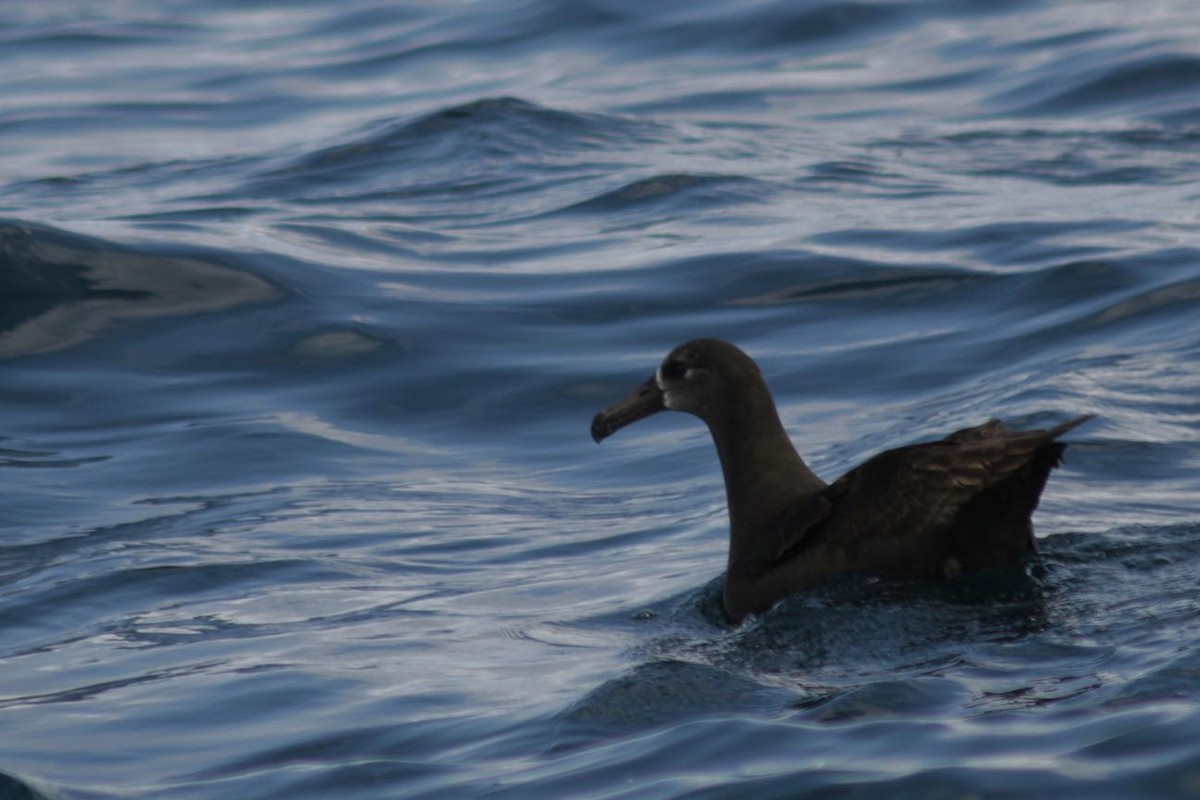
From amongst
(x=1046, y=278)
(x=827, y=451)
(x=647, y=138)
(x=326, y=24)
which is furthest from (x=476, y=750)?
(x=326, y=24)

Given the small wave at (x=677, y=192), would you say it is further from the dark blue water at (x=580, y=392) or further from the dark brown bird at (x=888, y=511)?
the dark brown bird at (x=888, y=511)

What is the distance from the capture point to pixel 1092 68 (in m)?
22.1

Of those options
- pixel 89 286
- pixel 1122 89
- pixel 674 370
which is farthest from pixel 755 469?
pixel 1122 89

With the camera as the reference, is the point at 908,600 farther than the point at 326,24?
No

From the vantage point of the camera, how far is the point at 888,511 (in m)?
7.60

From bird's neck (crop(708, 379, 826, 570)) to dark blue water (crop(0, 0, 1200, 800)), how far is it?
425 millimetres

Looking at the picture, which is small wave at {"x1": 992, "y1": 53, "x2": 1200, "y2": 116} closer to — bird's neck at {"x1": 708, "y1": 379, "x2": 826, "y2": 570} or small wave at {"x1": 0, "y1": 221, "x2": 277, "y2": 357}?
small wave at {"x1": 0, "y1": 221, "x2": 277, "y2": 357}

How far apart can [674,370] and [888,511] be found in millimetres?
1494

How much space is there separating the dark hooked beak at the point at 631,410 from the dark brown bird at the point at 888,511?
53 cm

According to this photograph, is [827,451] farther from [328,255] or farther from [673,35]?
[673,35]

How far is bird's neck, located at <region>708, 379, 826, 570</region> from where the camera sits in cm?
832

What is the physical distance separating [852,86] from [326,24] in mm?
10584

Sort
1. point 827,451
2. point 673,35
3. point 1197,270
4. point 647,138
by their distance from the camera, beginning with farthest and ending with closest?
point 673,35
point 647,138
point 1197,270
point 827,451

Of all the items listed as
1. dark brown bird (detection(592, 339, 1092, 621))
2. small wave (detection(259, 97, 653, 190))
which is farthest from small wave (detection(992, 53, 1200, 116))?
dark brown bird (detection(592, 339, 1092, 621))
